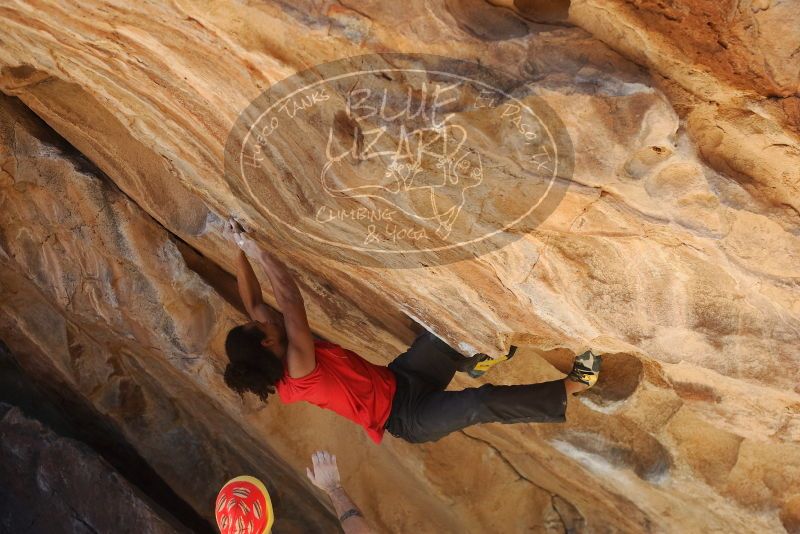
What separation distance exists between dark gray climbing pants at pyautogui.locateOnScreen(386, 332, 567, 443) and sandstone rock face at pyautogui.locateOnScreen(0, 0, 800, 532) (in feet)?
0.57

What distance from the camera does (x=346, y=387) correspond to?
268 centimetres

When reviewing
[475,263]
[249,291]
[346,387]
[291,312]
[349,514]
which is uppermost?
[475,263]

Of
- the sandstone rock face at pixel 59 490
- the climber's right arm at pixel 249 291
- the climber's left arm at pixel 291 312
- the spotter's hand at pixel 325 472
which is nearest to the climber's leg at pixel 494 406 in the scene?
the spotter's hand at pixel 325 472

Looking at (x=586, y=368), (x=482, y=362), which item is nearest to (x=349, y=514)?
(x=482, y=362)

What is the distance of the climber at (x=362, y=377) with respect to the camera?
8.20ft

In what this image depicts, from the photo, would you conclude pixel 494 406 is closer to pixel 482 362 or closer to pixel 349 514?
pixel 482 362

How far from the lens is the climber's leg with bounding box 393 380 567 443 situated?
2.72 meters

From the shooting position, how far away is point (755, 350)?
2.25 m

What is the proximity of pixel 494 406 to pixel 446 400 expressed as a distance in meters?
0.18

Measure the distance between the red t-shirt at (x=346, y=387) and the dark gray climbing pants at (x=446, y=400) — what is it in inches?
2.8

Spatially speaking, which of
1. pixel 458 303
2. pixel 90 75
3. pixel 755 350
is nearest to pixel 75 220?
pixel 90 75

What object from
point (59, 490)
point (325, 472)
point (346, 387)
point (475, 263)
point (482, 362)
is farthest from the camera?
point (59, 490)

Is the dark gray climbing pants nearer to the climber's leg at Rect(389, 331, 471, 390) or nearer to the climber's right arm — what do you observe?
the climber's leg at Rect(389, 331, 471, 390)

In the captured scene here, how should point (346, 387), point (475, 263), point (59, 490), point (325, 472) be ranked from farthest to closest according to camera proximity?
1. point (59, 490)
2. point (325, 472)
3. point (346, 387)
4. point (475, 263)
